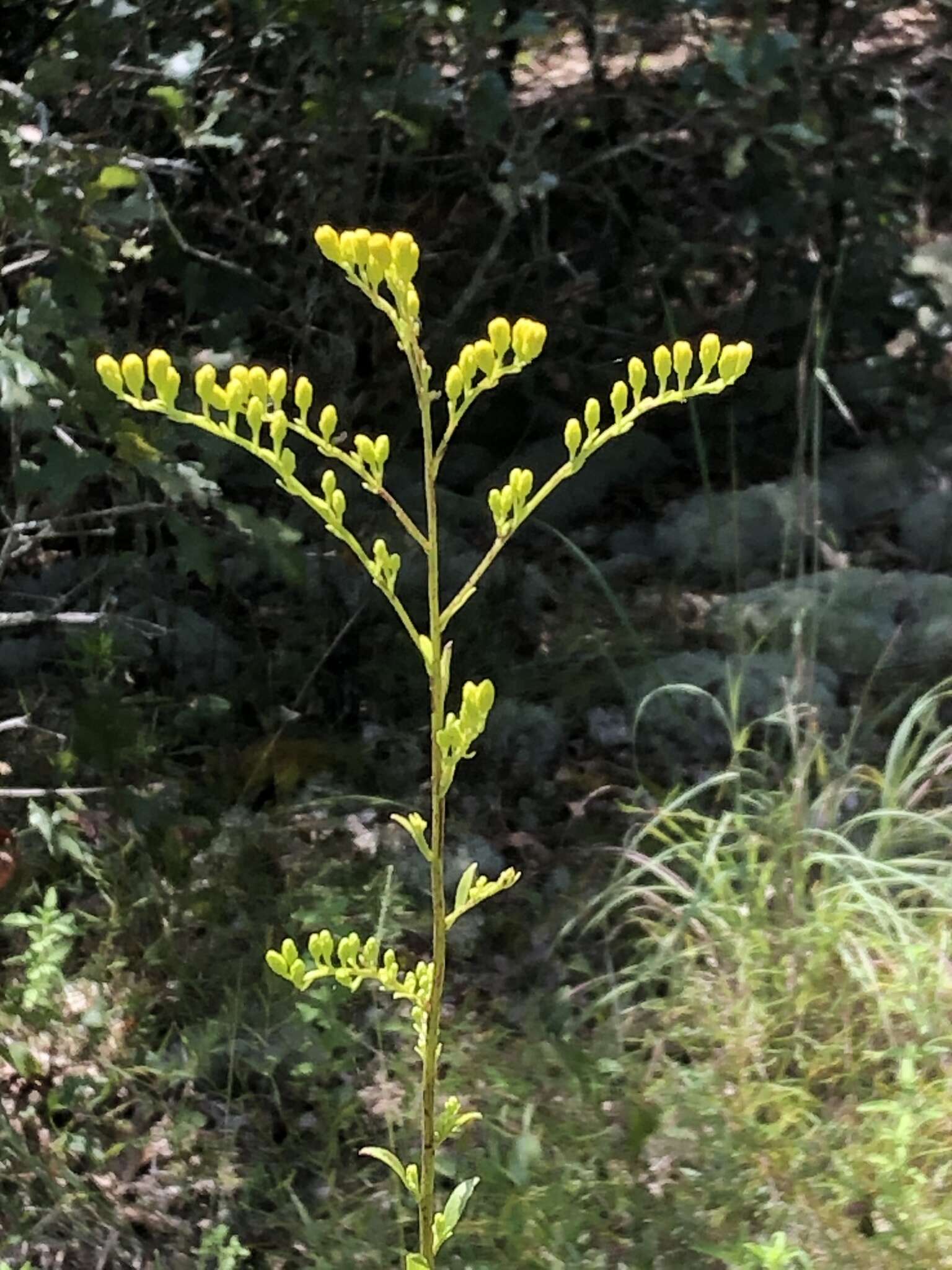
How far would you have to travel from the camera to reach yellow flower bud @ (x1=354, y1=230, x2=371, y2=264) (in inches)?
31.6

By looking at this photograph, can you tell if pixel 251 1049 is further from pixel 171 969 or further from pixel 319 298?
pixel 319 298

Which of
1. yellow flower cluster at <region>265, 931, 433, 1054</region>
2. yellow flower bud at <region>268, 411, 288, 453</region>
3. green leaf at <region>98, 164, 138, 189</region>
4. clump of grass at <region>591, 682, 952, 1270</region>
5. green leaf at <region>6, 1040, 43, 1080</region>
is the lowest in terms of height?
clump of grass at <region>591, 682, 952, 1270</region>

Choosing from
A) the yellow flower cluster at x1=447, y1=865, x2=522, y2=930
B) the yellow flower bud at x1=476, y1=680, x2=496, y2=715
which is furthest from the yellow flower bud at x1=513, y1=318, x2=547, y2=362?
the yellow flower cluster at x1=447, y1=865, x2=522, y2=930

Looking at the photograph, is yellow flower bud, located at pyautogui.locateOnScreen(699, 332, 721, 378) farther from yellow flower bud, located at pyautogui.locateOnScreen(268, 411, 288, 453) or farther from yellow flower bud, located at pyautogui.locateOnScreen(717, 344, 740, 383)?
yellow flower bud, located at pyautogui.locateOnScreen(268, 411, 288, 453)

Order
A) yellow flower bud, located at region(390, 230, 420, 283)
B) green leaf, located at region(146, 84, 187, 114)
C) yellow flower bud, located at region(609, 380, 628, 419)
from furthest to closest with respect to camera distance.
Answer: green leaf, located at region(146, 84, 187, 114) < yellow flower bud, located at region(609, 380, 628, 419) < yellow flower bud, located at region(390, 230, 420, 283)

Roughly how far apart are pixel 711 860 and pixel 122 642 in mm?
955

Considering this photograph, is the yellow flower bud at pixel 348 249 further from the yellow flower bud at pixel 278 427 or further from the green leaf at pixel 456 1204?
the green leaf at pixel 456 1204

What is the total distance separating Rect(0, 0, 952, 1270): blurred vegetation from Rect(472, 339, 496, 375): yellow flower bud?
2.80 feet

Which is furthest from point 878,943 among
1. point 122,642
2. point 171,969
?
point 122,642

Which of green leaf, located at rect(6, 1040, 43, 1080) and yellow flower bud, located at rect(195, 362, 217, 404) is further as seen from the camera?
green leaf, located at rect(6, 1040, 43, 1080)

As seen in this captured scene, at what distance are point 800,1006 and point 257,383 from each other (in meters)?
1.29

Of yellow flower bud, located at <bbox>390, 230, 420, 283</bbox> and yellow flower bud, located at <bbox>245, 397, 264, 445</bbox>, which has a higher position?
yellow flower bud, located at <bbox>390, 230, 420, 283</bbox>

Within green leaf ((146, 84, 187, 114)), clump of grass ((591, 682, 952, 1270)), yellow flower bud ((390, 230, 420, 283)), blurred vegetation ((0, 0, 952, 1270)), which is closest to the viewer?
yellow flower bud ((390, 230, 420, 283))

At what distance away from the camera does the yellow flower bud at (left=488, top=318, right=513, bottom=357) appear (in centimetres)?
83
